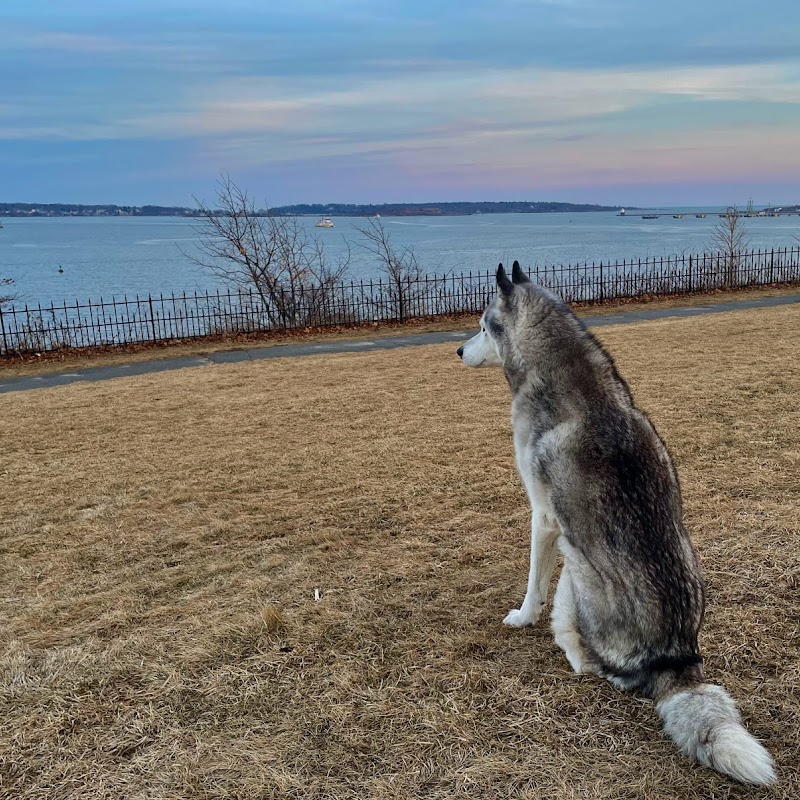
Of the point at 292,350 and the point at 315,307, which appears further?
the point at 315,307

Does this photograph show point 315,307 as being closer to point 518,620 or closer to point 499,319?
point 499,319

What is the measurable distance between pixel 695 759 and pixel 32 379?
1431 centimetres

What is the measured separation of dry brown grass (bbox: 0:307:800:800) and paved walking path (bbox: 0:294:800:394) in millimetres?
5326

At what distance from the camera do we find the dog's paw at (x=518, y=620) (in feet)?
13.5

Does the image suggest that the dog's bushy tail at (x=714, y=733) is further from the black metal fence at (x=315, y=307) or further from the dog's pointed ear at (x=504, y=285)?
the black metal fence at (x=315, y=307)

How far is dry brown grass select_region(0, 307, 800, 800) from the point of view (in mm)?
3094

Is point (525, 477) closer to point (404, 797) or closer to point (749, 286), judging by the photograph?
point (404, 797)

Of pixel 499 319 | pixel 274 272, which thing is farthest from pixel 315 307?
pixel 499 319

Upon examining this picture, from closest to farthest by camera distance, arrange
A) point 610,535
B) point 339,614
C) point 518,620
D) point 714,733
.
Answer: point 714,733
point 610,535
point 518,620
point 339,614

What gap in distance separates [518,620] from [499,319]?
176cm

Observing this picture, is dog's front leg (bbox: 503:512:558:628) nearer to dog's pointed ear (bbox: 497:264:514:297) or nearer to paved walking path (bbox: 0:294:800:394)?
dog's pointed ear (bbox: 497:264:514:297)

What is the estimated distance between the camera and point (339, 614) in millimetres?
4340

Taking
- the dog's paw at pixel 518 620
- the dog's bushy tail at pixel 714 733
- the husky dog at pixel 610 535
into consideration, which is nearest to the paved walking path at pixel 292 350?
the dog's paw at pixel 518 620

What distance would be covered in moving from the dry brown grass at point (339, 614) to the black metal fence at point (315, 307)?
9.66 m
